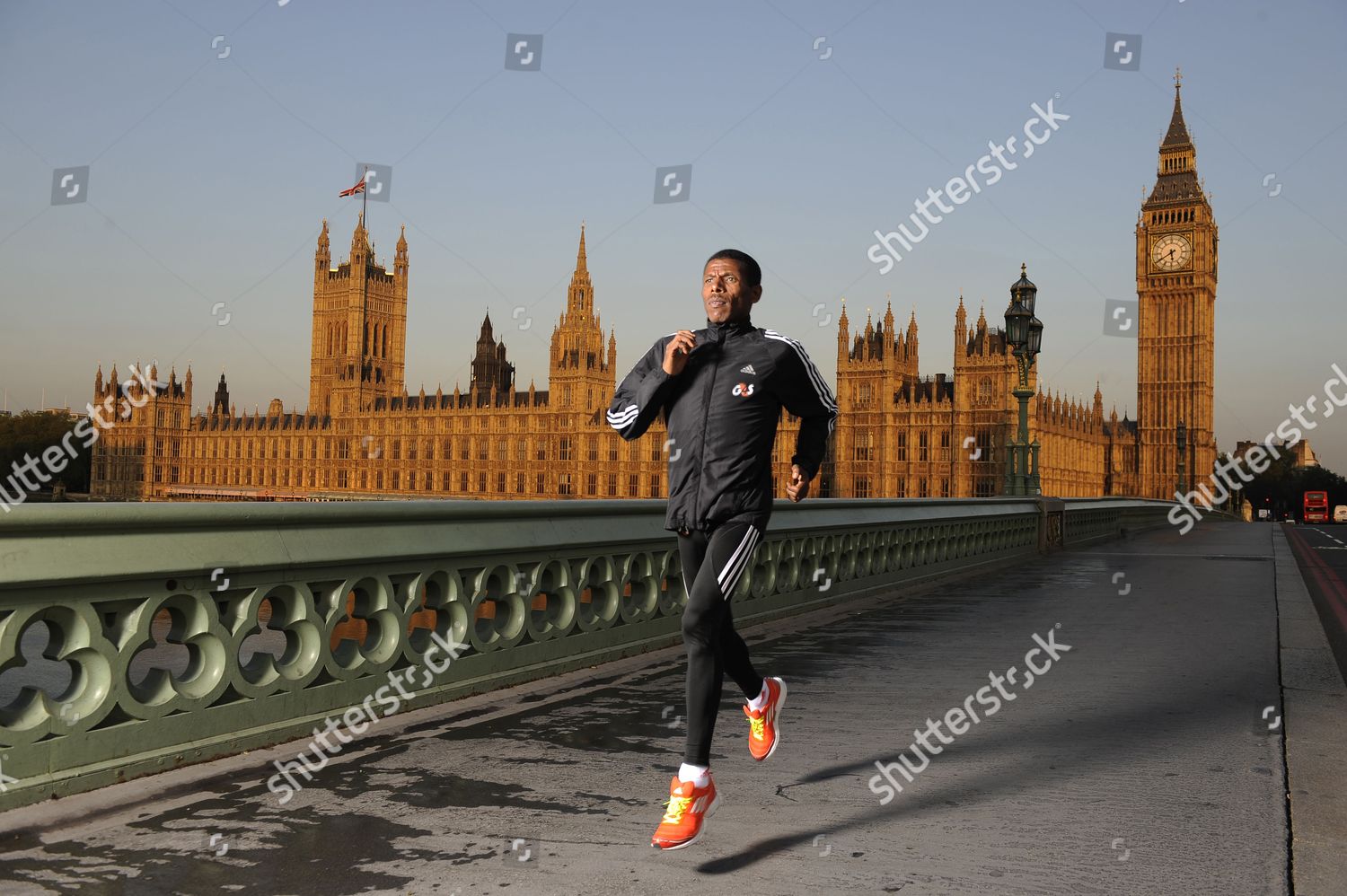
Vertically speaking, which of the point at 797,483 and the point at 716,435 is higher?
the point at 716,435

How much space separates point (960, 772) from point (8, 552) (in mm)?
3666

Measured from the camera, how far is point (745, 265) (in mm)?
3965

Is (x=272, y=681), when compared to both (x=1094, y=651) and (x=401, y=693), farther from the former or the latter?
(x=1094, y=651)

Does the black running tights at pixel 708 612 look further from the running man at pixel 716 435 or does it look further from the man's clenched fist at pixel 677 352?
the man's clenched fist at pixel 677 352

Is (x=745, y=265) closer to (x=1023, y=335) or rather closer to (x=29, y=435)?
(x=1023, y=335)

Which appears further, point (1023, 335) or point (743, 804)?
point (1023, 335)

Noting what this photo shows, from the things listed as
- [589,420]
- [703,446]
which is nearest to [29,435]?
[589,420]

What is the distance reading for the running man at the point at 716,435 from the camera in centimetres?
370

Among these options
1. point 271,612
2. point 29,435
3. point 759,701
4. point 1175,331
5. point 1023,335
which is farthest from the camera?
point 1175,331

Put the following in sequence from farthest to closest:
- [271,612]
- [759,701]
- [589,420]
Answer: [589,420], [271,612], [759,701]

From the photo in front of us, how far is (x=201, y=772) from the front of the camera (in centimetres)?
423

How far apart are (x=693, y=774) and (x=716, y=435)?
1131 mm

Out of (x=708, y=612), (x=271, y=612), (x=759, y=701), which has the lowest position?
(x=759, y=701)

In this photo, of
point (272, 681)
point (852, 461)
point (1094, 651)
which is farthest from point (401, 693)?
point (852, 461)
